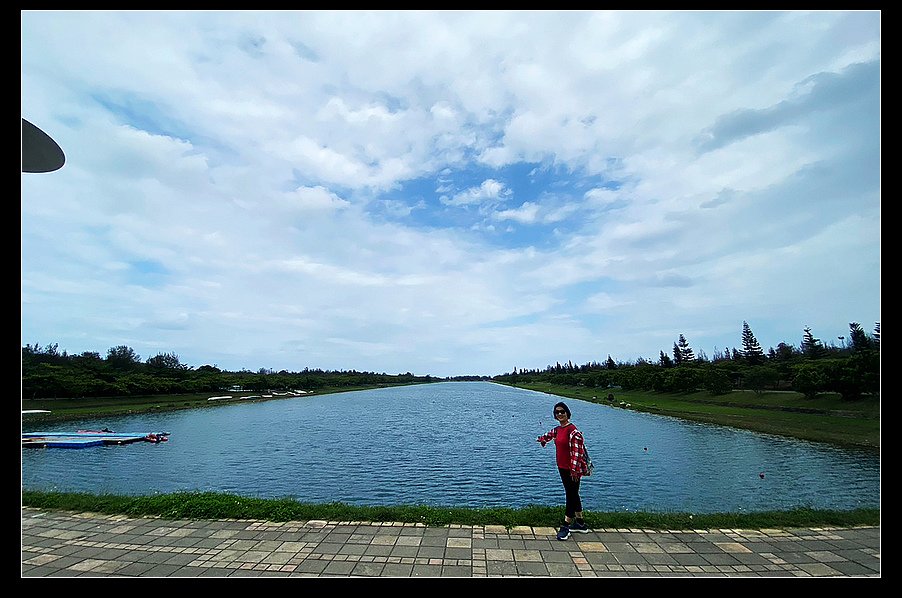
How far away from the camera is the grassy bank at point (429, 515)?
5152 millimetres

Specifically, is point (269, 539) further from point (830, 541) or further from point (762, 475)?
point (762, 475)

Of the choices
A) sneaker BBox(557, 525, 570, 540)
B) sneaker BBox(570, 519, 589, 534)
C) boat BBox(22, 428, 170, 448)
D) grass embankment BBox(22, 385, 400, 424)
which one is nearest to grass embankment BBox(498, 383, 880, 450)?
sneaker BBox(570, 519, 589, 534)

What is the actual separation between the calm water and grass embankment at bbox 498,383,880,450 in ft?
5.95

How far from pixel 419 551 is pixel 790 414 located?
33.4m

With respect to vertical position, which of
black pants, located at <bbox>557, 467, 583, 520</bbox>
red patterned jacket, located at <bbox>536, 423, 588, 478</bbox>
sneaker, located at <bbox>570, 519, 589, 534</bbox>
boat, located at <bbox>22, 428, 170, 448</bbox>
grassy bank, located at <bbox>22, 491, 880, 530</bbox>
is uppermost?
red patterned jacket, located at <bbox>536, 423, 588, 478</bbox>

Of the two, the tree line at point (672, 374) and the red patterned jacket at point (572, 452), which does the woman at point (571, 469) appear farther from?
the tree line at point (672, 374)

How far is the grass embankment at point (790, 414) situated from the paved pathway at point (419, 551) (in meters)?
13.1

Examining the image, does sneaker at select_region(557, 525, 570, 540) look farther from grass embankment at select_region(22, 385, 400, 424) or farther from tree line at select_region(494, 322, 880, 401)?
grass embankment at select_region(22, 385, 400, 424)

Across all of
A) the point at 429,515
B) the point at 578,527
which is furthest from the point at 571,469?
the point at 429,515

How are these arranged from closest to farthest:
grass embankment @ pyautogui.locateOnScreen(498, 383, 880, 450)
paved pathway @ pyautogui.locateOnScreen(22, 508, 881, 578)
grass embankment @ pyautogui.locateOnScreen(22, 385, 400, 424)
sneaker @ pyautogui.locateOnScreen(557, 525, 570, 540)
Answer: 1. paved pathway @ pyautogui.locateOnScreen(22, 508, 881, 578)
2. sneaker @ pyautogui.locateOnScreen(557, 525, 570, 540)
3. grass embankment @ pyautogui.locateOnScreen(498, 383, 880, 450)
4. grass embankment @ pyautogui.locateOnScreen(22, 385, 400, 424)

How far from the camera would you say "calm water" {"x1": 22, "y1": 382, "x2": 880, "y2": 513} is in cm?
1165

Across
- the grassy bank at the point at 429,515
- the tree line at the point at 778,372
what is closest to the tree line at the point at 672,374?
the tree line at the point at 778,372

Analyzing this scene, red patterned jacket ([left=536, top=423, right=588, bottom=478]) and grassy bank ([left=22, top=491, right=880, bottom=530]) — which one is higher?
red patterned jacket ([left=536, top=423, right=588, bottom=478])
